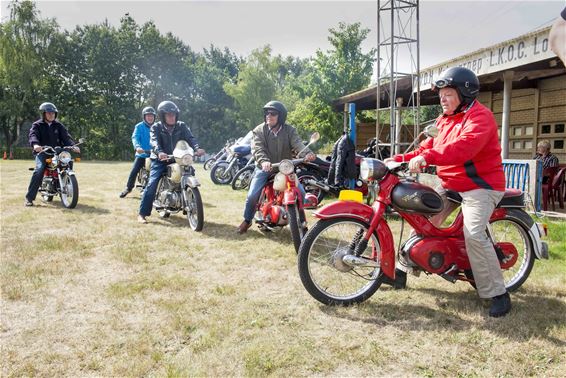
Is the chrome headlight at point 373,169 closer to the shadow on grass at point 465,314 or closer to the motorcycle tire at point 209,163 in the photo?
the shadow on grass at point 465,314

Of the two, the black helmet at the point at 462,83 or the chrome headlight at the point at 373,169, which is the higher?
the black helmet at the point at 462,83

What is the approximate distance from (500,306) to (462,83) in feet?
5.57

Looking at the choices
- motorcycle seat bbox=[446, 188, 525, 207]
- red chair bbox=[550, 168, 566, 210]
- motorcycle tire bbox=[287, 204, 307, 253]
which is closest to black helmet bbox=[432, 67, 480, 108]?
motorcycle seat bbox=[446, 188, 525, 207]

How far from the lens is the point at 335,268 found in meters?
3.46

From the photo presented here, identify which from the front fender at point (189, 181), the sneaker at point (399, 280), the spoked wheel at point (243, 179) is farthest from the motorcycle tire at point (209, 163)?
the sneaker at point (399, 280)

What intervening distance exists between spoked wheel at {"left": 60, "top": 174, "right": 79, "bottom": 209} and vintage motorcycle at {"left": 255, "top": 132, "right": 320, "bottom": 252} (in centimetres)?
388

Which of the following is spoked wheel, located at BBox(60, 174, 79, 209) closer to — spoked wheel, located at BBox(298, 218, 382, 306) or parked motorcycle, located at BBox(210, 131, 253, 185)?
parked motorcycle, located at BBox(210, 131, 253, 185)

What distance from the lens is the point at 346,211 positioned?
3332 mm

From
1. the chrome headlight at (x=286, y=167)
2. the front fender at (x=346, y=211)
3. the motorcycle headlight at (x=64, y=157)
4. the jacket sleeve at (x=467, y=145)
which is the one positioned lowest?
the front fender at (x=346, y=211)

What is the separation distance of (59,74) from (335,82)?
25.0 meters

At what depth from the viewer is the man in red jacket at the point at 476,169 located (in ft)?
10.2

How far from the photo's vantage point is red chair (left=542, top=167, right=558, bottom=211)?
7.79 metres

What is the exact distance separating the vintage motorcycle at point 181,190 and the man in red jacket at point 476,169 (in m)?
3.73

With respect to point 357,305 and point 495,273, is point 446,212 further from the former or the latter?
point 357,305
